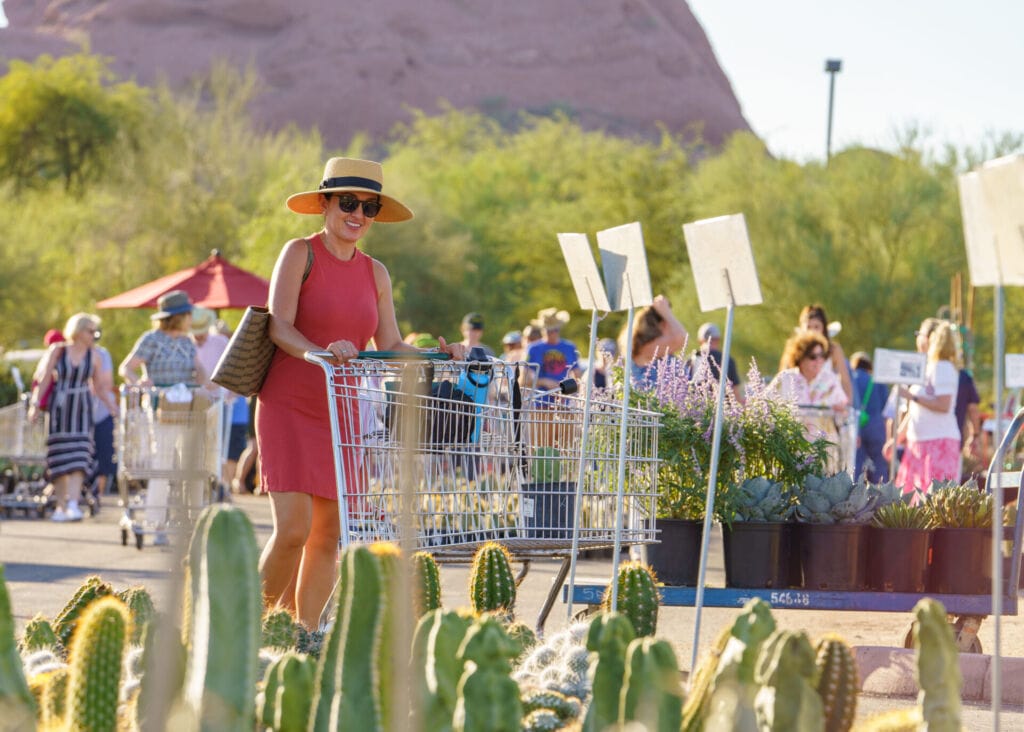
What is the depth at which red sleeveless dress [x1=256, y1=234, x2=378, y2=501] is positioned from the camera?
605 cm

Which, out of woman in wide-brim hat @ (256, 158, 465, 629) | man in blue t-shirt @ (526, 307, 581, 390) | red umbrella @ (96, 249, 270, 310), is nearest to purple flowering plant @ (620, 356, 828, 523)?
woman in wide-brim hat @ (256, 158, 465, 629)

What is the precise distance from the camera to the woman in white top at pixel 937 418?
12141 millimetres

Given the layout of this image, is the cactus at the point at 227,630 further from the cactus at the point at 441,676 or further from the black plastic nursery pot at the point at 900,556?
the black plastic nursery pot at the point at 900,556

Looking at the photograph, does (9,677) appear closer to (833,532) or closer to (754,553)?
(754,553)

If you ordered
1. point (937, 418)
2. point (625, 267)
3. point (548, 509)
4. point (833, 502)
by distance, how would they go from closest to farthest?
point (625, 267)
point (548, 509)
point (833, 502)
point (937, 418)

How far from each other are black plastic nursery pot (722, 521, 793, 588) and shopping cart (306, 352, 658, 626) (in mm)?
→ 397

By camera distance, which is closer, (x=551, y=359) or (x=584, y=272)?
(x=584, y=272)

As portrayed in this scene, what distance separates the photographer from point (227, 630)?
309 centimetres

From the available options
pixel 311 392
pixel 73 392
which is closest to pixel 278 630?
pixel 311 392

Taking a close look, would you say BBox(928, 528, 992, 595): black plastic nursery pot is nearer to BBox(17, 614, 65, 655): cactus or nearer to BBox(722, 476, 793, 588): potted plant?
BBox(722, 476, 793, 588): potted plant

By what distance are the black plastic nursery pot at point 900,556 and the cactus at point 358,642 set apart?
4.06 metres

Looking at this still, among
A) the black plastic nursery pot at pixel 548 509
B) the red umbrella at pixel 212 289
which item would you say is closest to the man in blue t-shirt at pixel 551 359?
the red umbrella at pixel 212 289

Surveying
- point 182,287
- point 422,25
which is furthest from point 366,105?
point 182,287

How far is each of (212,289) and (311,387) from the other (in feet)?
44.1
